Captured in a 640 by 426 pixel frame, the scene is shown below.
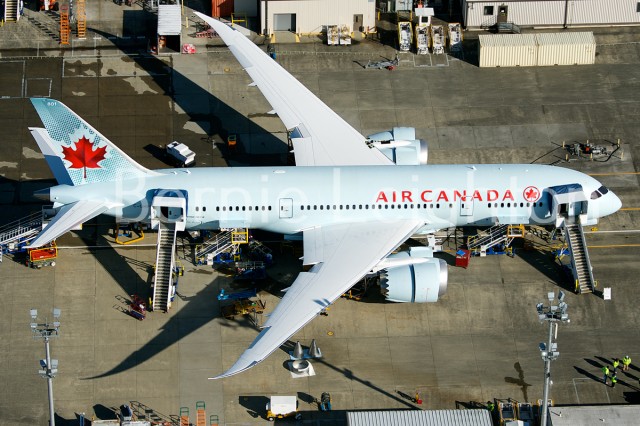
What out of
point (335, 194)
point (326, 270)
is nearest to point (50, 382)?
point (326, 270)

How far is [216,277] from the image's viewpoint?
83688mm

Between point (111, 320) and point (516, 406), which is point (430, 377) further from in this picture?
point (111, 320)

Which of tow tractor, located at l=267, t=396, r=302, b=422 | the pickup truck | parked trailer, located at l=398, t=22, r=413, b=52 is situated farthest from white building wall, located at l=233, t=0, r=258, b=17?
tow tractor, located at l=267, t=396, r=302, b=422

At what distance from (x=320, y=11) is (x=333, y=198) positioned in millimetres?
25068

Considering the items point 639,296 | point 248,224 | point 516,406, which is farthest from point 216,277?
point 639,296

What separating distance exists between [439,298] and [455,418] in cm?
1171

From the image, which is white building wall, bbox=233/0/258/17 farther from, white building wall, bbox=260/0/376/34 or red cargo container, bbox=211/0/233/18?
white building wall, bbox=260/0/376/34

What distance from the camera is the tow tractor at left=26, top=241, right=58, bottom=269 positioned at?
276 ft

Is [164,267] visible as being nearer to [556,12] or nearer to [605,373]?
[605,373]

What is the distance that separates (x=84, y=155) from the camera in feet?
269

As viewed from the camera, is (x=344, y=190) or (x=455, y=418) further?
(x=344, y=190)

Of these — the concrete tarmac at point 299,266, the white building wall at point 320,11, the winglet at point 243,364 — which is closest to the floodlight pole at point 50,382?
the concrete tarmac at point 299,266

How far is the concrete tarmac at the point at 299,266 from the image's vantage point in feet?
251

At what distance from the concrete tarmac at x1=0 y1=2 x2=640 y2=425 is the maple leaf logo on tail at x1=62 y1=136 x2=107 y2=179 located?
20.9 ft
